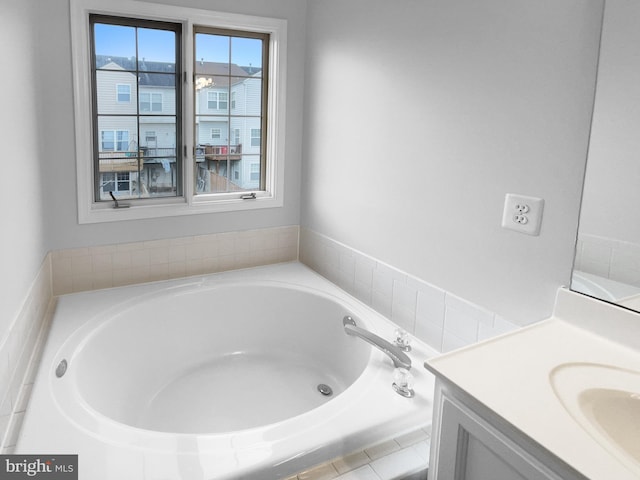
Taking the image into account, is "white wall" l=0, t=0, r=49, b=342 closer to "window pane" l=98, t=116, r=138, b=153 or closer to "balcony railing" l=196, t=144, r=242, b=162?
"window pane" l=98, t=116, r=138, b=153

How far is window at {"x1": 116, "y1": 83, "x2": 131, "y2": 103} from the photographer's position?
2.66 meters

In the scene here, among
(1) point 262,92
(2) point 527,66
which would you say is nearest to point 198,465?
(2) point 527,66

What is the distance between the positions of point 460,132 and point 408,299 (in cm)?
78

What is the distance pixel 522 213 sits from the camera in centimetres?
170

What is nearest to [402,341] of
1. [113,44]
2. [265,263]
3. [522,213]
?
[522,213]

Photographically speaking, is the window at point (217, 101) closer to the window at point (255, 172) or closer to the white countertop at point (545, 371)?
the window at point (255, 172)

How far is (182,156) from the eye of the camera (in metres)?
2.86

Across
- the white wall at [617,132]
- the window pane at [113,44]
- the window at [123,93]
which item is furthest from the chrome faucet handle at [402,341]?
the window pane at [113,44]

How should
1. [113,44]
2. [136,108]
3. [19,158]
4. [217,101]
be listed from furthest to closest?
1. [217,101]
2. [136,108]
3. [113,44]
4. [19,158]

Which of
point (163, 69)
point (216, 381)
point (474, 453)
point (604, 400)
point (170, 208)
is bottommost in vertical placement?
point (216, 381)

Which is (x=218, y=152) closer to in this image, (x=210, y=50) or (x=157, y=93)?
(x=157, y=93)

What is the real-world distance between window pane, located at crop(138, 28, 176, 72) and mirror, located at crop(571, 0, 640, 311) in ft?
7.09

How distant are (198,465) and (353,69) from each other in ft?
6.40

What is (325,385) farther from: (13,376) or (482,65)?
(482,65)
